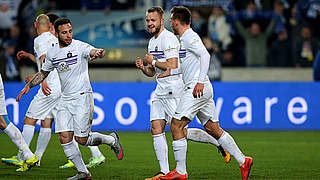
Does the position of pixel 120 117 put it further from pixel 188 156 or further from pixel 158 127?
pixel 158 127

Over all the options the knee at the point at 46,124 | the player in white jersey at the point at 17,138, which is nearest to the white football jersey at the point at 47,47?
the knee at the point at 46,124

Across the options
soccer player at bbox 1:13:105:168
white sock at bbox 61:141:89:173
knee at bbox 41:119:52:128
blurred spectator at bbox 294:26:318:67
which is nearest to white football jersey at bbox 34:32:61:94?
soccer player at bbox 1:13:105:168

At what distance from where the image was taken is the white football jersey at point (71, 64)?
8.66 meters

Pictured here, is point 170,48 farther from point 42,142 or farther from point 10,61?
point 10,61

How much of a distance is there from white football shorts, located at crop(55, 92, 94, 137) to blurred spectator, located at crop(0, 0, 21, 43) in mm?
11406

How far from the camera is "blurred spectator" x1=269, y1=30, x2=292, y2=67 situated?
63.9 feet

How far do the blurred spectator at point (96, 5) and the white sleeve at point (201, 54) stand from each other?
40.0ft

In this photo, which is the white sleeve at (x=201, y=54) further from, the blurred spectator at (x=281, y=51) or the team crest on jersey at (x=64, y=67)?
the blurred spectator at (x=281, y=51)

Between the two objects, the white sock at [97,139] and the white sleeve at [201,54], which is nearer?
the white sleeve at [201,54]

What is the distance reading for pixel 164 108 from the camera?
347 inches

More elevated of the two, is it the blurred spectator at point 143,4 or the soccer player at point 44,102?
the blurred spectator at point 143,4

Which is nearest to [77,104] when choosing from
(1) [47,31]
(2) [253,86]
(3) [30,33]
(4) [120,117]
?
(1) [47,31]

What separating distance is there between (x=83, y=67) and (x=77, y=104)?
0.47 m

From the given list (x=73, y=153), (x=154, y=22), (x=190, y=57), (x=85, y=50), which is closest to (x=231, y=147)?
(x=190, y=57)
